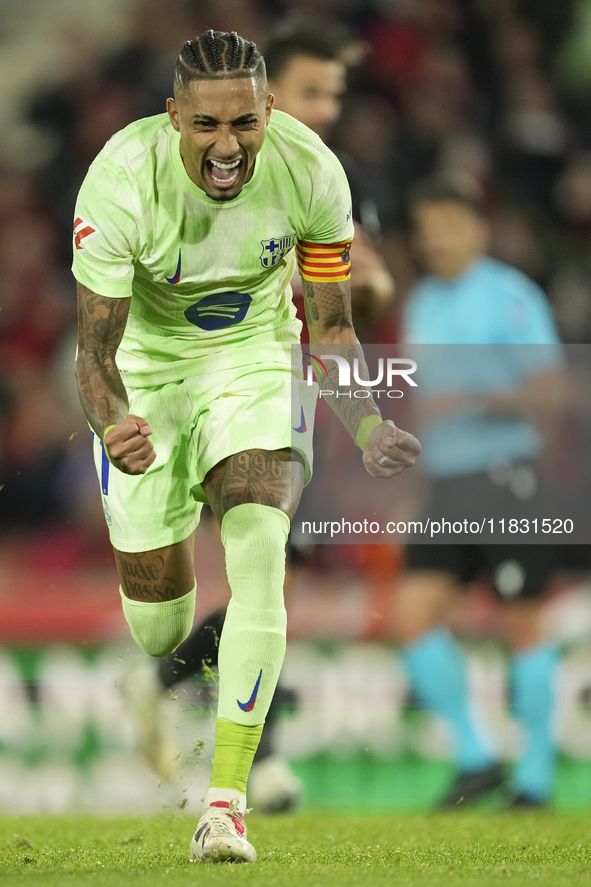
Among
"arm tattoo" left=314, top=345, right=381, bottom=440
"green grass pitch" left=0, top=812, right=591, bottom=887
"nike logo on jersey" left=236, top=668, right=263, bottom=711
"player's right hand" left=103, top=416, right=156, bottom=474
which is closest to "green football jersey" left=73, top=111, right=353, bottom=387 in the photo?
"arm tattoo" left=314, top=345, right=381, bottom=440

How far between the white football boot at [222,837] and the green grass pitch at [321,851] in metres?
0.04

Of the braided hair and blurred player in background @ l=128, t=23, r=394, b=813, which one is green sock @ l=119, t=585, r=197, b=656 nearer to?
blurred player in background @ l=128, t=23, r=394, b=813

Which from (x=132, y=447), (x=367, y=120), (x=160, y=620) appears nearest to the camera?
(x=132, y=447)

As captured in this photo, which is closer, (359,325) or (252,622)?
(252,622)

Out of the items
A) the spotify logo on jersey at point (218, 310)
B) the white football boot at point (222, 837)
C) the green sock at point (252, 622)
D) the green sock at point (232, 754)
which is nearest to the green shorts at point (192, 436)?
the spotify logo on jersey at point (218, 310)

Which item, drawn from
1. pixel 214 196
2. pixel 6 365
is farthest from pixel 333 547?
pixel 214 196

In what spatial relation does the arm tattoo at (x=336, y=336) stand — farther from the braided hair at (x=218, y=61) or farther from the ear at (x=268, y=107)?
the braided hair at (x=218, y=61)

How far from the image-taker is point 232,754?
2662 mm

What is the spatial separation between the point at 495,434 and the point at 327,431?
0.66 metres

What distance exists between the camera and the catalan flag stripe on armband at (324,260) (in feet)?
10.5

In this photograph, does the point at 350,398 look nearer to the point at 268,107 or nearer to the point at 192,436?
the point at 192,436

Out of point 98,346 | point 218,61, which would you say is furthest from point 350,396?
point 218,61

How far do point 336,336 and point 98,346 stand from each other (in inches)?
27.0

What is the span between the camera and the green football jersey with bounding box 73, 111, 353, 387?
2.92m
